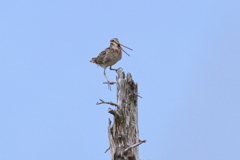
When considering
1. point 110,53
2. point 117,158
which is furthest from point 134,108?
point 110,53

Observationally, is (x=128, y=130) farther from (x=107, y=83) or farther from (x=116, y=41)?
(x=116, y=41)

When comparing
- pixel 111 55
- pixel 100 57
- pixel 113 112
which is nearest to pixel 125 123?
pixel 113 112

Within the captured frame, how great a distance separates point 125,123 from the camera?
1206 centimetres

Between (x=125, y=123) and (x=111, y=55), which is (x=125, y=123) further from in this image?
(x=111, y=55)

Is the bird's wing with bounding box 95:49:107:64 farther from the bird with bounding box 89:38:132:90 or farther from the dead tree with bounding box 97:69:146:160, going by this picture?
the dead tree with bounding box 97:69:146:160

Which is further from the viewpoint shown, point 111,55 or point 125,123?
point 111,55

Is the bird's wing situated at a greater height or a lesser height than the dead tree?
greater

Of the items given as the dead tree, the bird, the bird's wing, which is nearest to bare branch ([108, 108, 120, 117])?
the dead tree

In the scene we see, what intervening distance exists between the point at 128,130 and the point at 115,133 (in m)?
0.32

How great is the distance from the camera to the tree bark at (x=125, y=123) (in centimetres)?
1185

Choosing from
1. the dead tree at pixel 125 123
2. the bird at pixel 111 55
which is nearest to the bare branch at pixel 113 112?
the dead tree at pixel 125 123

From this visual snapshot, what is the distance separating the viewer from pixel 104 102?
1170cm

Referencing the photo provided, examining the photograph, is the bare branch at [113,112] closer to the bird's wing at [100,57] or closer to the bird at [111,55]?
the bird at [111,55]

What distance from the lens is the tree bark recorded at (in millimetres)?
11852
